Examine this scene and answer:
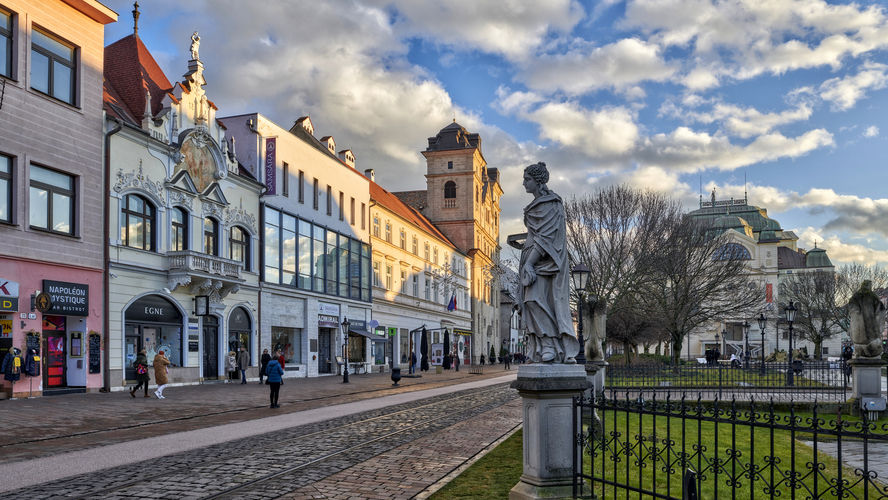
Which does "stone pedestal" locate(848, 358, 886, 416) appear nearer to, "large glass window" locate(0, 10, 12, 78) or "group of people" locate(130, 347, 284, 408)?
"group of people" locate(130, 347, 284, 408)

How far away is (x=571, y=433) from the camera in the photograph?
7156 mm

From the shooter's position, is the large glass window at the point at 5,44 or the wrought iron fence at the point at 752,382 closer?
the large glass window at the point at 5,44

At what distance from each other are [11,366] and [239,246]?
552 inches

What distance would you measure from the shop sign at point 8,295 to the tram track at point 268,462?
36.9 ft

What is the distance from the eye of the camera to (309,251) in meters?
40.0

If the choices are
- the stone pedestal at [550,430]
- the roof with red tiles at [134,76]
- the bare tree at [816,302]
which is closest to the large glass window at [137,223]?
the roof with red tiles at [134,76]

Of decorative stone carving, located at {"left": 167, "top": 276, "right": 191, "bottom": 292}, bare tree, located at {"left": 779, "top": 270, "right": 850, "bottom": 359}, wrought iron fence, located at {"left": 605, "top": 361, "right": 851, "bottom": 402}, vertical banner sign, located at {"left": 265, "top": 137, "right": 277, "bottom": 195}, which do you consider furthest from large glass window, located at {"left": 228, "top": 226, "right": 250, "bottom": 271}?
bare tree, located at {"left": 779, "top": 270, "right": 850, "bottom": 359}

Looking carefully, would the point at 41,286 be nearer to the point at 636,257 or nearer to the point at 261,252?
the point at 261,252

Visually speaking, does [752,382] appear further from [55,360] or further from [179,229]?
[55,360]

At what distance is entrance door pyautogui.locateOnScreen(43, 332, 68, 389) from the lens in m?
22.6

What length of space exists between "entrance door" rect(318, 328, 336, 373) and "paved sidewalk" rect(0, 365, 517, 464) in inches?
545

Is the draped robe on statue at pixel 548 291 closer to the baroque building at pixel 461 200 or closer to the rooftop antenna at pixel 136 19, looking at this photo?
the rooftop antenna at pixel 136 19

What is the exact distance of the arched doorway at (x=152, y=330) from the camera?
25969 mm

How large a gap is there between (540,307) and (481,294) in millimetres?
71955
